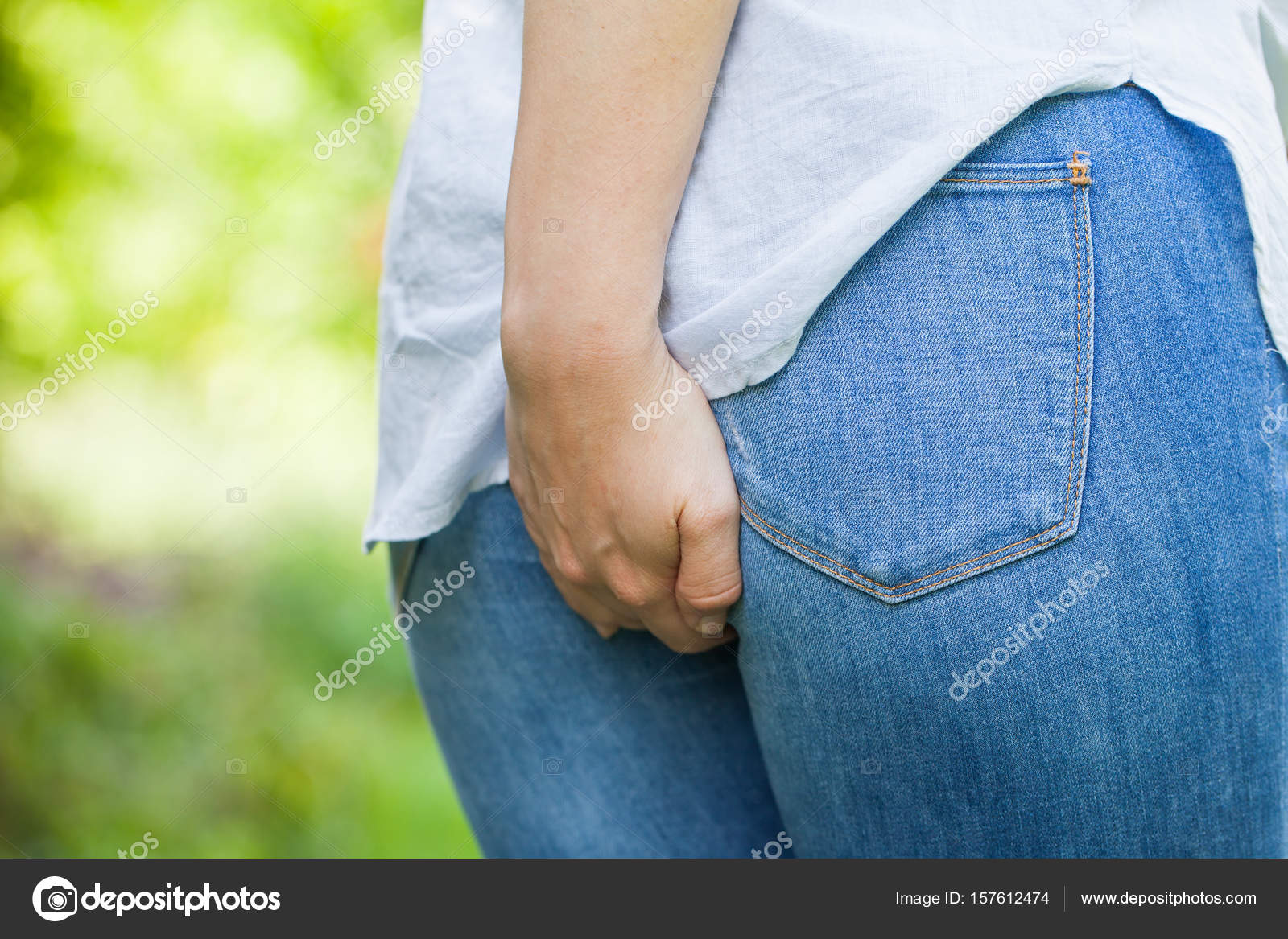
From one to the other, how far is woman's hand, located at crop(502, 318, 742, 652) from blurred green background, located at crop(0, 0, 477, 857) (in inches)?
62.3

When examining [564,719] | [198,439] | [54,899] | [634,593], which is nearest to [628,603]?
[634,593]

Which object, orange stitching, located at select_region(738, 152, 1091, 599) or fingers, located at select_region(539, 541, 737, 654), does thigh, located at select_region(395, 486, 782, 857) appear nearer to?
fingers, located at select_region(539, 541, 737, 654)

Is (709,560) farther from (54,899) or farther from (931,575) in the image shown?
(54,899)

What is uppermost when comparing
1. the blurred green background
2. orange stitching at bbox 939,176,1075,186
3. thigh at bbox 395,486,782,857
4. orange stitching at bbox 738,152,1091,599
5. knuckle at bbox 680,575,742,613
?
orange stitching at bbox 939,176,1075,186

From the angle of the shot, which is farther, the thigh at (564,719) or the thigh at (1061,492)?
the thigh at (564,719)

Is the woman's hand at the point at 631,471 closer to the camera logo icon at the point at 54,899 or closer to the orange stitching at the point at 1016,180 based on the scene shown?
the orange stitching at the point at 1016,180

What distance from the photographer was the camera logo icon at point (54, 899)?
755 millimetres

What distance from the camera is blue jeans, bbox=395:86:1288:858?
1.51 feet

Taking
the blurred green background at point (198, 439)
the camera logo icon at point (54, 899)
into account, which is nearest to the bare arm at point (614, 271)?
the camera logo icon at point (54, 899)

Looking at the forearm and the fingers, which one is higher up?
the forearm

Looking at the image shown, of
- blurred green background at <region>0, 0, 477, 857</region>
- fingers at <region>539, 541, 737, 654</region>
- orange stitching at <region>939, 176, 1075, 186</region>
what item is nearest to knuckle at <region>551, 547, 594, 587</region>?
fingers at <region>539, 541, 737, 654</region>

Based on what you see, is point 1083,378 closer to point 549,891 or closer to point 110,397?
point 549,891

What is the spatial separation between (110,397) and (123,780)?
3.48ft

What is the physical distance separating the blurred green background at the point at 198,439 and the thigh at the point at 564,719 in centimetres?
134
